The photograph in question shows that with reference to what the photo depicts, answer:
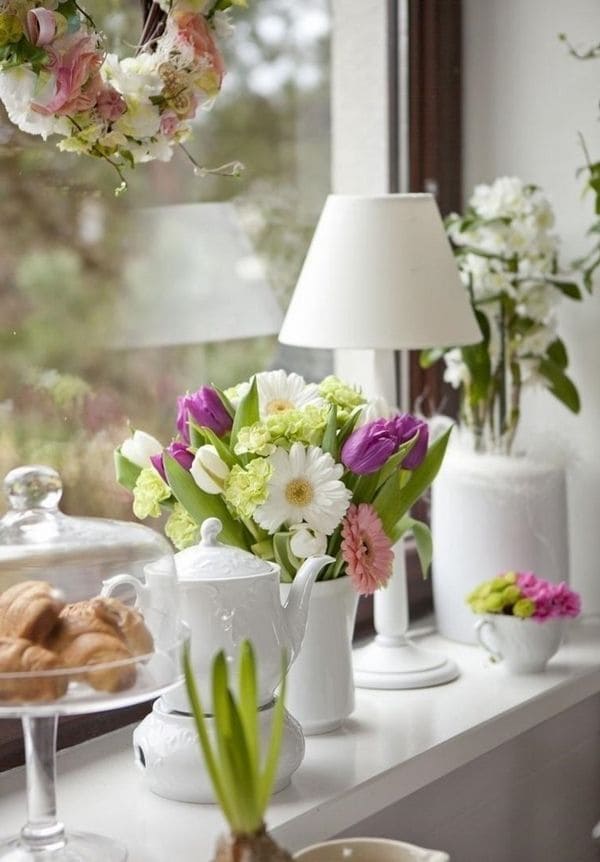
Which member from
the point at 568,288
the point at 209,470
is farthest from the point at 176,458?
the point at 568,288

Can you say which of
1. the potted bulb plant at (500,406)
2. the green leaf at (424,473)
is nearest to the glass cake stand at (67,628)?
the green leaf at (424,473)

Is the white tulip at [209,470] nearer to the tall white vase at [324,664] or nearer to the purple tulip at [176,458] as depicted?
the purple tulip at [176,458]

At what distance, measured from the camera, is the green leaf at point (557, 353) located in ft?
7.30

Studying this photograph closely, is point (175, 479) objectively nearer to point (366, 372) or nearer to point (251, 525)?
point (251, 525)

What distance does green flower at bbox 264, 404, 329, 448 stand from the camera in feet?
5.26

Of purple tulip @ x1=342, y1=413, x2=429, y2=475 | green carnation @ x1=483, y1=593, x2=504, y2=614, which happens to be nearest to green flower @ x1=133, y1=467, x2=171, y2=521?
purple tulip @ x1=342, y1=413, x2=429, y2=475

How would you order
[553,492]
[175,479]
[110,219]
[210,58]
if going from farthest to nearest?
Answer: [553,492]
[110,219]
[175,479]
[210,58]

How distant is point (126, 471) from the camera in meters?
1.71

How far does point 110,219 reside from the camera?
1850 mm

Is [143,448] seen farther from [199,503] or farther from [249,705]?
[249,705]

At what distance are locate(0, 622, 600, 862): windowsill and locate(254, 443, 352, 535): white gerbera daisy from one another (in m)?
0.29

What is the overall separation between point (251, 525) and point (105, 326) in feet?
1.23

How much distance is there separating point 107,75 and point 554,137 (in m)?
1.03

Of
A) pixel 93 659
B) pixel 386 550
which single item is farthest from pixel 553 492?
pixel 93 659
